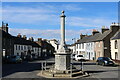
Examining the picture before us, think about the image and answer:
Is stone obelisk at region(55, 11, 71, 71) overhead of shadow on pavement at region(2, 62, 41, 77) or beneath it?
overhead

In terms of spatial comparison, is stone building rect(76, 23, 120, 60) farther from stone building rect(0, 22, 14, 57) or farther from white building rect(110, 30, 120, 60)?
stone building rect(0, 22, 14, 57)

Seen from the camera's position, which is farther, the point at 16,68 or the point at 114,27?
the point at 114,27

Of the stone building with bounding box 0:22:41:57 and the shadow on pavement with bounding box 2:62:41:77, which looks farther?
the stone building with bounding box 0:22:41:57

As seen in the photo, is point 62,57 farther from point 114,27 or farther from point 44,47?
point 44,47

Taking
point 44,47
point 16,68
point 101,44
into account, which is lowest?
point 16,68

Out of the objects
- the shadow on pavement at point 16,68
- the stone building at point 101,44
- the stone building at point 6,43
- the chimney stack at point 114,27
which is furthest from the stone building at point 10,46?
the chimney stack at point 114,27

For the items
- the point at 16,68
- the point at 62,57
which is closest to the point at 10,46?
the point at 16,68

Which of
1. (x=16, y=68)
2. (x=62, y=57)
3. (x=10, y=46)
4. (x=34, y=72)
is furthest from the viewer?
(x=10, y=46)

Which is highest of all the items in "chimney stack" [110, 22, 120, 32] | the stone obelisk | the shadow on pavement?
"chimney stack" [110, 22, 120, 32]

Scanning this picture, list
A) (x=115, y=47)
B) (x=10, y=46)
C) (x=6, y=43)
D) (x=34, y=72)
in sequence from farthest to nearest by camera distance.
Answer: (x=10, y=46)
(x=6, y=43)
(x=115, y=47)
(x=34, y=72)

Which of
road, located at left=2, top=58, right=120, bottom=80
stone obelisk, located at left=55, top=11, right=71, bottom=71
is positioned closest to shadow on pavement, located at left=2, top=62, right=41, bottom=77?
road, located at left=2, top=58, right=120, bottom=80

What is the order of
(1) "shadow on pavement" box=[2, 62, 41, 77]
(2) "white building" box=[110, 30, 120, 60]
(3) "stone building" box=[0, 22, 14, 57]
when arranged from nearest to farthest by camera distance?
1. (1) "shadow on pavement" box=[2, 62, 41, 77]
2. (2) "white building" box=[110, 30, 120, 60]
3. (3) "stone building" box=[0, 22, 14, 57]

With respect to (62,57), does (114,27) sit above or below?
above

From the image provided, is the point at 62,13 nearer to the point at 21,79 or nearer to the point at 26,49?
the point at 21,79
